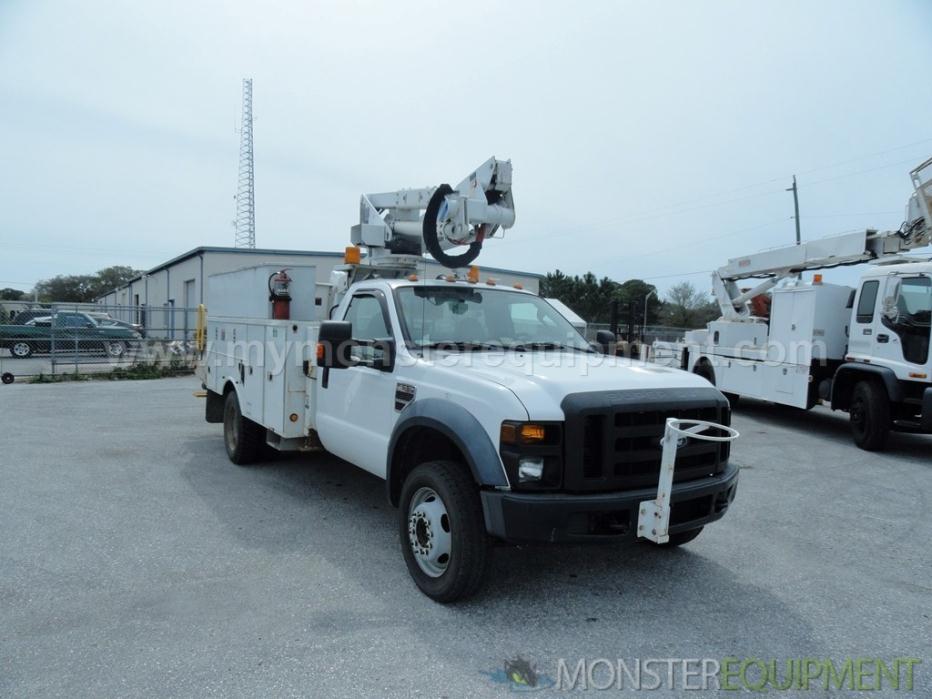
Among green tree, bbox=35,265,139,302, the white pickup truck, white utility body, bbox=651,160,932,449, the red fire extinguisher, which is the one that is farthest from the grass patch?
green tree, bbox=35,265,139,302

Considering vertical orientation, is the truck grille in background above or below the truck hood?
below

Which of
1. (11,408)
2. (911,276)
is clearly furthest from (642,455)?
(11,408)

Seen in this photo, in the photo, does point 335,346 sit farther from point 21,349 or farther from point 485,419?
point 21,349

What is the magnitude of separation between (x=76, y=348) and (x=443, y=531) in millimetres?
15557

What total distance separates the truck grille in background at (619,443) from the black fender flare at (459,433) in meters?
0.40

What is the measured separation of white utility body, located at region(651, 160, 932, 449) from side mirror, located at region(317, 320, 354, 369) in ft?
24.9

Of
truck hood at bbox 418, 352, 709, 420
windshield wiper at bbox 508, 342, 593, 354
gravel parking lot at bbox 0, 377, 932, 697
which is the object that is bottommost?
gravel parking lot at bbox 0, 377, 932, 697

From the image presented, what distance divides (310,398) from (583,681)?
3.36 m

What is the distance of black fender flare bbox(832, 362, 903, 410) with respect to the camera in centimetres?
862

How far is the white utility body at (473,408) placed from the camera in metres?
3.32

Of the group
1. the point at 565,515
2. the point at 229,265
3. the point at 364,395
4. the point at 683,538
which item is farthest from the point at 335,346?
the point at 229,265

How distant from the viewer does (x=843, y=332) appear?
1016cm

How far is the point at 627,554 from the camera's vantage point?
15.0 feet

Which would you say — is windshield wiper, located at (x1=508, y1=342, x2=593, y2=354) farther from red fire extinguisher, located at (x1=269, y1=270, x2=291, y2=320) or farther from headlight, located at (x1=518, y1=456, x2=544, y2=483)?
red fire extinguisher, located at (x1=269, y1=270, x2=291, y2=320)
